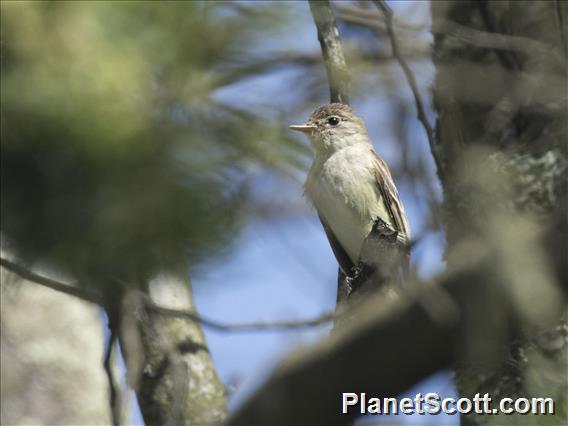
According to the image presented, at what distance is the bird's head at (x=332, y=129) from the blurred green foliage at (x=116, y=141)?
3.68m

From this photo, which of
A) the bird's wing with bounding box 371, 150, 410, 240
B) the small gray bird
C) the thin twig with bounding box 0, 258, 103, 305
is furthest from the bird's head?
the thin twig with bounding box 0, 258, 103, 305

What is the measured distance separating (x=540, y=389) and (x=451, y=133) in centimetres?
181

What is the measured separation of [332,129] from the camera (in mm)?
5766

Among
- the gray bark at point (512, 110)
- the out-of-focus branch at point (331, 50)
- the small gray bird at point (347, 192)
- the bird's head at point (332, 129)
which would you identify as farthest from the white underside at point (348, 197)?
the out-of-focus branch at point (331, 50)

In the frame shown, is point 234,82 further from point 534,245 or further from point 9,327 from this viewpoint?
point 9,327

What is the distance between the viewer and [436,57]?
195 inches

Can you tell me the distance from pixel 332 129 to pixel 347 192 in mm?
477

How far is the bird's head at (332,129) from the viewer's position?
18.6 feet

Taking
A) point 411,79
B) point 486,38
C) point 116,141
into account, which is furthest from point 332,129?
point 116,141

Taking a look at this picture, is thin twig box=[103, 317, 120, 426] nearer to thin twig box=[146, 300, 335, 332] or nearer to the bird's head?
thin twig box=[146, 300, 335, 332]

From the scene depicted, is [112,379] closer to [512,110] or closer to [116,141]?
[116,141]

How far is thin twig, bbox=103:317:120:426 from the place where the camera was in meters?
3.66

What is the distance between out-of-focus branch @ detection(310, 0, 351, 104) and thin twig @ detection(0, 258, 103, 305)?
175cm

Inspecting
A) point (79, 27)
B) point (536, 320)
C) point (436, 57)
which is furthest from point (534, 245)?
point (436, 57)
